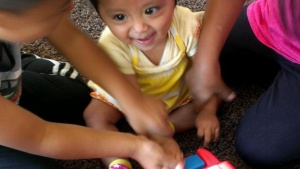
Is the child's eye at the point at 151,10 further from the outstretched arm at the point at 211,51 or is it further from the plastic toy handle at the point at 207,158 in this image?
the plastic toy handle at the point at 207,158

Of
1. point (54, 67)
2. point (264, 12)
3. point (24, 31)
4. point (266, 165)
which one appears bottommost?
point (266, 165)

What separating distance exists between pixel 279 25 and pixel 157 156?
13.5 inches

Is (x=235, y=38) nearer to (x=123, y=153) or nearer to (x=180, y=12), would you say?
(x=180, y=12)

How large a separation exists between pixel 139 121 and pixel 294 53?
1.03ft

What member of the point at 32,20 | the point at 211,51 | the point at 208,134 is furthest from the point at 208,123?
the point at 32,20

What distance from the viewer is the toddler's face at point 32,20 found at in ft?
1.77

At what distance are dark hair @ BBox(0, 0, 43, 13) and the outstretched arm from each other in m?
0.39

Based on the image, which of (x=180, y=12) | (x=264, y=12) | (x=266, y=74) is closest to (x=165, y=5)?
(x=180, y=12)

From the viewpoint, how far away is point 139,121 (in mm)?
752

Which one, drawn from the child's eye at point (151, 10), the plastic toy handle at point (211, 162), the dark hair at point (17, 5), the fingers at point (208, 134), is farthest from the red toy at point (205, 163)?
the dark hair at point (17, 5)

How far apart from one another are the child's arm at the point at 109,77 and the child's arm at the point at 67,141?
0.11 ft

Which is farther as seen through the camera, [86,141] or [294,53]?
[294,53]

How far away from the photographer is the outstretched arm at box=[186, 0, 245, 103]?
2.78 feet

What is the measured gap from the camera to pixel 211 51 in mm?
854
